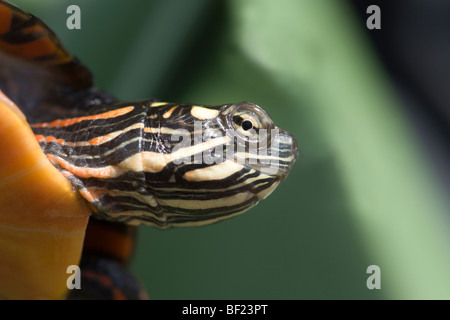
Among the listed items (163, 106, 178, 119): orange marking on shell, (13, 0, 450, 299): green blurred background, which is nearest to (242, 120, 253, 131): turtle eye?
(163, 106, 178, 119): orange marking on shell

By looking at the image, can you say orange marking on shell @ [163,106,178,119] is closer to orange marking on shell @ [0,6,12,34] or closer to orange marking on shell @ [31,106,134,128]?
orange marking on shell @ [31,106,134,128]

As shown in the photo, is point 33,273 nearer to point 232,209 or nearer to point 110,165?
point 110,165

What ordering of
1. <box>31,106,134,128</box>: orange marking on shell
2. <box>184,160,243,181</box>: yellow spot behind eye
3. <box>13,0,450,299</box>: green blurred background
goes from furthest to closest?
1. <box>13,0,450,299</box>: green blurred background
2. <box>31,106,134,128</box>: orange marking on shell
3. <box>184,160,243,181</box>: yellow spot behind eye

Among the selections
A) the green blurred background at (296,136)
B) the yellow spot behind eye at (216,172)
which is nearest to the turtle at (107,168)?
the yellow spot behind eye at (216,172)

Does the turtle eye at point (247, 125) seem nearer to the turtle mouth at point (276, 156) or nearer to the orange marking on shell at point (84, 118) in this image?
the turtle mouth at point (276, 156)

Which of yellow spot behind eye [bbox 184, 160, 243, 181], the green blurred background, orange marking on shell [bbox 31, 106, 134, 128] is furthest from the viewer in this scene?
the green blurred background

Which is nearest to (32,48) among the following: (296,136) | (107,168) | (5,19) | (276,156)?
(5,19)
